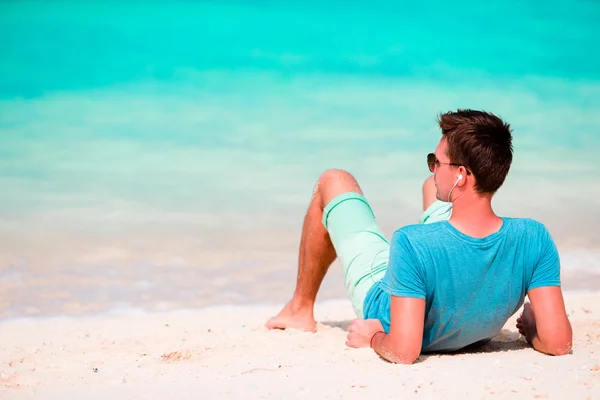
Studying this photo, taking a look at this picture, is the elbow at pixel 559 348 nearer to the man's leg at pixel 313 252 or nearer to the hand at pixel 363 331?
the hand at pixel 363 331

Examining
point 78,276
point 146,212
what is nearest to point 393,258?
point 78,276

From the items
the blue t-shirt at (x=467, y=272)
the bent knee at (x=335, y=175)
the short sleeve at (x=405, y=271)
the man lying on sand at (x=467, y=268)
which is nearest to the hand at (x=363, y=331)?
the man lying on sand at (x=467, y=268)

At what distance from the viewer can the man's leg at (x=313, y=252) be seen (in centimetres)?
410

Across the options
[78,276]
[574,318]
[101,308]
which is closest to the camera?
[574,318]

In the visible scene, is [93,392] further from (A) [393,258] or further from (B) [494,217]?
(B) [494,217]

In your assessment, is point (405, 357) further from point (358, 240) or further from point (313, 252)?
point (313, 252)

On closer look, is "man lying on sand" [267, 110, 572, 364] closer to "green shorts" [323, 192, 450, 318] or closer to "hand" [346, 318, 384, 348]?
"hand" [346, 318, 384, 348]

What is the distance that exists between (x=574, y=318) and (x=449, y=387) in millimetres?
2489

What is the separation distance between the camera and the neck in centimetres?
294

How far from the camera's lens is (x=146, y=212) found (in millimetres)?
10328

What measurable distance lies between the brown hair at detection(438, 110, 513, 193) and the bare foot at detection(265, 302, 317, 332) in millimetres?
1757

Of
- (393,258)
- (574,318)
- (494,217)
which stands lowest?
(574,318)

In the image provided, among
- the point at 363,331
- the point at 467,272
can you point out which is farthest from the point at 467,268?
the point at 363,331

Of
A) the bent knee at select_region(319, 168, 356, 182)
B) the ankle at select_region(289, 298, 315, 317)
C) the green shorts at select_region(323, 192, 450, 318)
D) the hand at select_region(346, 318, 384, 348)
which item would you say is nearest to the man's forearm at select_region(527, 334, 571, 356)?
the hand at select_region(346, 318, 384, 348)
